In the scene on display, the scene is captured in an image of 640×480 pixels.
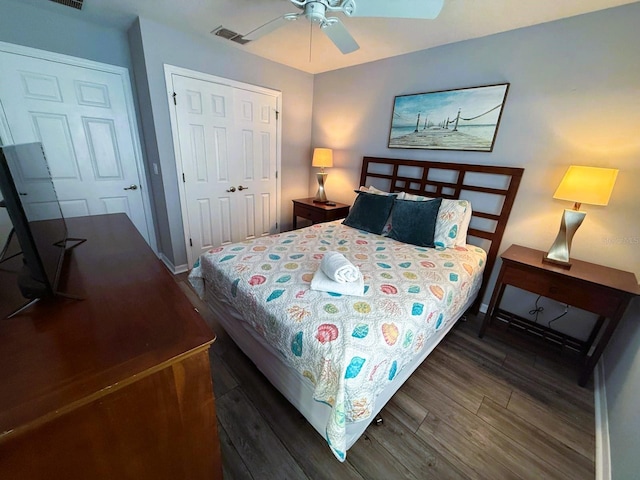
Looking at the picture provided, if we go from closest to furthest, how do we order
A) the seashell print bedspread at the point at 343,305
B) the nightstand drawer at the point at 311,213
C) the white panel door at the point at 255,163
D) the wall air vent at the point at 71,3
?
the seashell print bedspread at the point at 343,305
the wall air vent at the point at 71,3
the white panel door at the point at 255,163
the nightstand drawer at the point at 311,213

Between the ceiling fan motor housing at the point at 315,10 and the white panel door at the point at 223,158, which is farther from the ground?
the ceiling fan motor housing at the point at 315,10

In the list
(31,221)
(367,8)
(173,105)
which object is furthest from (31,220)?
(173,105)

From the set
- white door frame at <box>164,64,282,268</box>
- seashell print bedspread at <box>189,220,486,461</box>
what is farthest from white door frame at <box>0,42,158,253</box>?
seashell print bedspread at <box>189,220,486,461</box>

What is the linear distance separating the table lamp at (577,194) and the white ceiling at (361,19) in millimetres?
1067

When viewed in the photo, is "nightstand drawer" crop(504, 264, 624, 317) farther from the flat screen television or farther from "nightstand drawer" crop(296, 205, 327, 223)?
the flat screen television

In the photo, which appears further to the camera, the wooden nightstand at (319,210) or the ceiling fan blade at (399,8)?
the wooden nightstand at (319,210)

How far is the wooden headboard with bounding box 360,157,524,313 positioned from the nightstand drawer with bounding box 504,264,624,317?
478 mm

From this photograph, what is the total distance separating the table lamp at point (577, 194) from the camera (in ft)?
5.21

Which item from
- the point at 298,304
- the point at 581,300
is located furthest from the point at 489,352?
the point at 298,304

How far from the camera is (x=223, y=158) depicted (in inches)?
119

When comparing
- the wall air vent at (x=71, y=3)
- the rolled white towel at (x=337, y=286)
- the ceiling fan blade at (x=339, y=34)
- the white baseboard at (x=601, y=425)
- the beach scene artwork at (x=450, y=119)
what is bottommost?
the white baseboard at (x=601, y=425)

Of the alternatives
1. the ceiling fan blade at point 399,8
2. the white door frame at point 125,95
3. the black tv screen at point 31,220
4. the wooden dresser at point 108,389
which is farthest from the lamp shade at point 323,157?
the wooden dresser at point 108,389

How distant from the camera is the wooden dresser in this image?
0.54 m

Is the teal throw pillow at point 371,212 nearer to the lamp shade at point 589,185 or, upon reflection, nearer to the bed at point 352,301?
the bed at point 352,301
